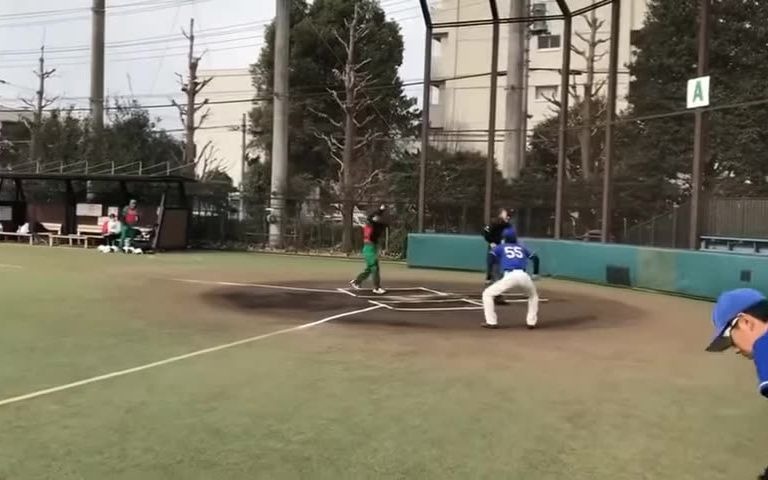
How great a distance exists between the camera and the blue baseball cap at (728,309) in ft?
7.41

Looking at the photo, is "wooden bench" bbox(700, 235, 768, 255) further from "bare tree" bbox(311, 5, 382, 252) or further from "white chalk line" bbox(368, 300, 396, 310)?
"bare tree" bbox(311, 5, 382, 252)

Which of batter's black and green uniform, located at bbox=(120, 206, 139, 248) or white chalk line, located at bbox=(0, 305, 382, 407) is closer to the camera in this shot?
white chalk line, located at bbox=(0, 305, 382, 407)

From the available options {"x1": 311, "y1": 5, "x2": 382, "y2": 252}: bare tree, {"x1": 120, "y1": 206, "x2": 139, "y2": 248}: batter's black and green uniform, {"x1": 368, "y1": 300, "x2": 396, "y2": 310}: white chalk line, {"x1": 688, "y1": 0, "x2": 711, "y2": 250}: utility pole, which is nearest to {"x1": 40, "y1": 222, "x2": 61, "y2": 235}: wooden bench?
{"x1": 120, "y1": 206, "x2": 139, "y2": 248}: batter's black and green uniform

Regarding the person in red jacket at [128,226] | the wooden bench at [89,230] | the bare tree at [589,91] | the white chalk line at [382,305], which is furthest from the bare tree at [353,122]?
the white chalk line at [382,305]

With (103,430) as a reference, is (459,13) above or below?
above

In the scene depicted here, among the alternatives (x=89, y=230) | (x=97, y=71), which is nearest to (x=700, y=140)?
(x=89, y=230)

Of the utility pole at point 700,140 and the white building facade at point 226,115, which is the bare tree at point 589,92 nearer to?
the utility pole at point 700,140

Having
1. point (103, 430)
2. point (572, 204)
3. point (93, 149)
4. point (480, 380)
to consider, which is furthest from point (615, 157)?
point (93, 149)

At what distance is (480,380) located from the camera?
25.1ft

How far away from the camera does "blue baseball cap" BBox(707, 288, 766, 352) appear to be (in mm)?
2260

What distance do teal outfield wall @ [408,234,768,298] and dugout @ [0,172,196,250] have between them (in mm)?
9717

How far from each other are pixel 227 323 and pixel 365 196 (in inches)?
850

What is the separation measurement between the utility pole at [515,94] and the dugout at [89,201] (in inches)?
457

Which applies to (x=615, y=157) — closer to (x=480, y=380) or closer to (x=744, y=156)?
→ (x=744, y=156)
